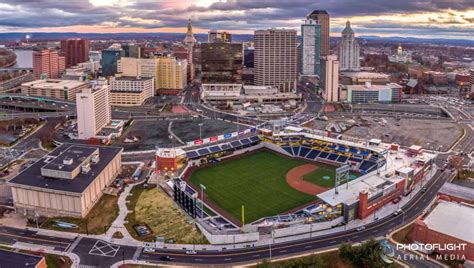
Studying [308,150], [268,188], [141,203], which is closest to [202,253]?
[141,203]

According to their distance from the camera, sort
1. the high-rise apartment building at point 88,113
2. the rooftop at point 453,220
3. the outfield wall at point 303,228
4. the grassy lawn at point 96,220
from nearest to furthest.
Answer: the rooftop at point 453,220 → the outfield wall at point 303,228 → the grassy lawn at point 96,220 → the high-rise apartment building at point 88,113

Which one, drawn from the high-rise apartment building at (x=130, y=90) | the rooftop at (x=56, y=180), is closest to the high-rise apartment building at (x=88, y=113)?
the rooftop at (x=56, y=180)

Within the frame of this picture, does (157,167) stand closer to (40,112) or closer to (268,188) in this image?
(268,188)

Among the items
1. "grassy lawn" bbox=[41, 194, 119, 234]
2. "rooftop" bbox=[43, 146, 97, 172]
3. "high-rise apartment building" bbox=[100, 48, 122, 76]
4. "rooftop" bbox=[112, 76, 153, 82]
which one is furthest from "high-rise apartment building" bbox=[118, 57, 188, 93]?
"grassy lawn" bbox=[41, 194, 119, 234]

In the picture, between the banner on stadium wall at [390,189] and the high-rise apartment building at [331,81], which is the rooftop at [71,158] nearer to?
the banner on stadium wall at [390,189]

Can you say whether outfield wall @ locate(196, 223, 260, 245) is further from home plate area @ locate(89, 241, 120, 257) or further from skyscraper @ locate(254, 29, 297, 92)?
skyscraper @ locate(254, 29, 297, 92)

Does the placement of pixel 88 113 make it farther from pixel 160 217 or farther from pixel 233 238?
pixel 233 238
